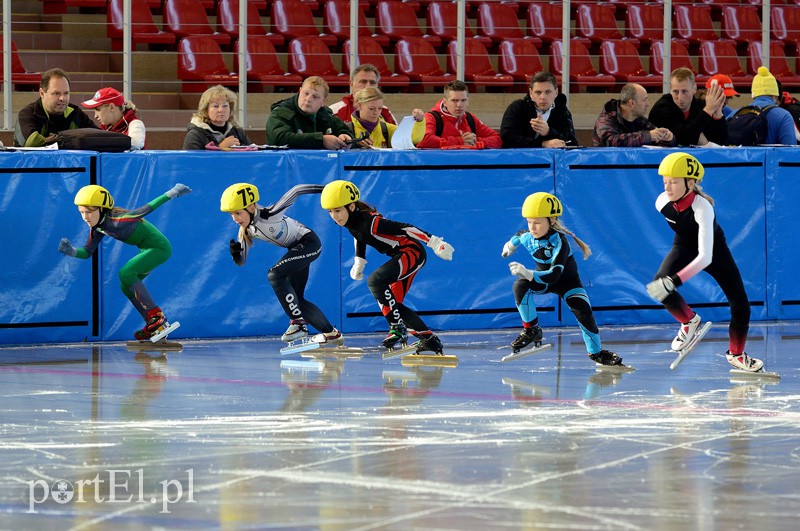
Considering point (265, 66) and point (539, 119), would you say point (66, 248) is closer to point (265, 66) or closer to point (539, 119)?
point (539, 119)

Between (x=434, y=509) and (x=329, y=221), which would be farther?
(x=329, y=221)

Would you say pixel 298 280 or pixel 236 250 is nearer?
pixel 236 250

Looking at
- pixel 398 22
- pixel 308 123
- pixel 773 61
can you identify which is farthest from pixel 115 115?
pixel 773 61

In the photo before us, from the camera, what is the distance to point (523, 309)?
9367 mm

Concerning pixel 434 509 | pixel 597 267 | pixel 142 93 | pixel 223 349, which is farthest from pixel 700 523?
pixel 142 93

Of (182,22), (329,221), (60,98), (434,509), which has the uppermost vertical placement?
(182,22)

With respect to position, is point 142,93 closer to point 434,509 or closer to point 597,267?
point 597,267

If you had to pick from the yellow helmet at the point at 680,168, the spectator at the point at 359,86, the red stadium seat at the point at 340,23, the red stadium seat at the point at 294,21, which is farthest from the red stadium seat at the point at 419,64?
the yellow helmet at the point at 680,168

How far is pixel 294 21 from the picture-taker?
51.2ft

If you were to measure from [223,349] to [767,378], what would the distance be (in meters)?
3.96

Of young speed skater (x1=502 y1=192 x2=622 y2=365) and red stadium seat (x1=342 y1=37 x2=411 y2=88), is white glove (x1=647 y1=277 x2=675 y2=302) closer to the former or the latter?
young speed skater (x1=502 y1=192 x2=622 y2=365)

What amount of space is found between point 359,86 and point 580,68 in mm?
5966

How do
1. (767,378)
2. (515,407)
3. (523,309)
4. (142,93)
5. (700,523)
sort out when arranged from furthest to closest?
(142,93)
(523,309)
(767,378)
(515,407)
(700,523)

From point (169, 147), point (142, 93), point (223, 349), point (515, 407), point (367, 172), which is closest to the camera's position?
point (515, 407)
